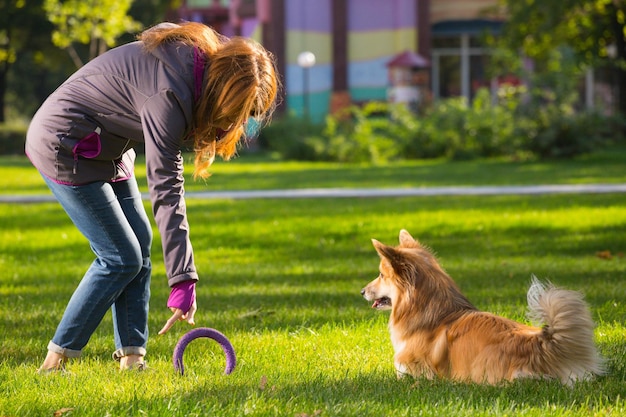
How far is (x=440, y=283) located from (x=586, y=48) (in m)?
28.0

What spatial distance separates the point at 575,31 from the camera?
102 feet

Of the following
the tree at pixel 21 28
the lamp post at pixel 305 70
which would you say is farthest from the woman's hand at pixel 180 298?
the tree at pixel 21 28

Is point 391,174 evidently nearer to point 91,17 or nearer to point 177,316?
point 91,17

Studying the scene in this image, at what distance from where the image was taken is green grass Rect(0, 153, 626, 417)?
4.36m

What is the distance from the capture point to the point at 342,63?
114 ft

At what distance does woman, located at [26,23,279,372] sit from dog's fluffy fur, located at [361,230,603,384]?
105cm

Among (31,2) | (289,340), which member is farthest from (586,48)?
(289,340)

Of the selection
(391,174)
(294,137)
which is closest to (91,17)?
(294,137)

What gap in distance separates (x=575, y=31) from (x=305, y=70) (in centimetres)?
905

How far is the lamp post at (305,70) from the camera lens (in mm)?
31281

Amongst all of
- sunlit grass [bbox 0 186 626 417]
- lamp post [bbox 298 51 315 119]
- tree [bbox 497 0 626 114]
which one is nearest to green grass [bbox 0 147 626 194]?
sunlit grass [bbox 0 186 626 417]

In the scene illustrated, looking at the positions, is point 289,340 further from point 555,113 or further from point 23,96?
point 23,96

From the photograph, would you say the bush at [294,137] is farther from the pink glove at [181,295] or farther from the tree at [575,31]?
the pink glove at [181,295]

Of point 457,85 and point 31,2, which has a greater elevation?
point 31,2
